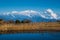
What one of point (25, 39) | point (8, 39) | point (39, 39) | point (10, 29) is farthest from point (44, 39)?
point (10, 29)

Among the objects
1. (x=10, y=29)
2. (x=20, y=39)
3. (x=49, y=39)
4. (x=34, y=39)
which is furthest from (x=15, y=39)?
(x=10, y=29)

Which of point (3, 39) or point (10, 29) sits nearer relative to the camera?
point (3, 39)

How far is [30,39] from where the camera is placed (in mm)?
50156

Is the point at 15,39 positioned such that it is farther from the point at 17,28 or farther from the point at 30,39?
the point at 17,28

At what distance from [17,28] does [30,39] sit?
2625 cm

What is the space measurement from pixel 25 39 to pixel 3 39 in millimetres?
5057

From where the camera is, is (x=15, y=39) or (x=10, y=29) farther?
(x=10, y=29)

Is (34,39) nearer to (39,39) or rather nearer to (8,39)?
(39,39)

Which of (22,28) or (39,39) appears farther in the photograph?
(22,28)

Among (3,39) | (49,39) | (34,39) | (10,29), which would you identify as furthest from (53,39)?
(10,29)

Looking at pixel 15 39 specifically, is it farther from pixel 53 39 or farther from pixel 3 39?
pixel 53 39

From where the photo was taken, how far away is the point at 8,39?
51.1m

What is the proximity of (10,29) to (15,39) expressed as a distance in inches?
902

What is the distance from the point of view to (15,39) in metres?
51.0
